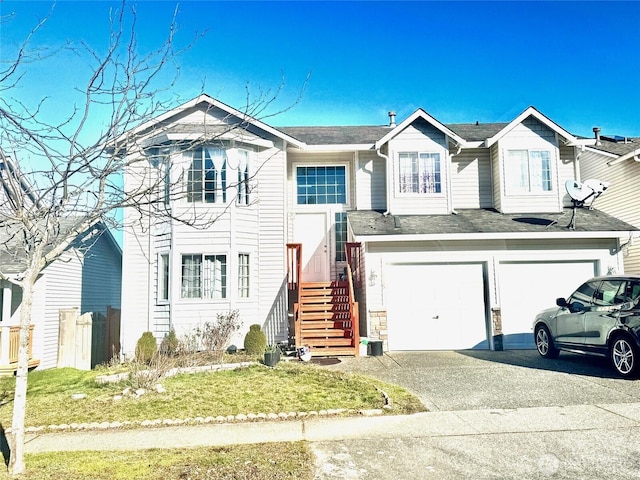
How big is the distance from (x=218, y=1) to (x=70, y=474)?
8450 millimetres

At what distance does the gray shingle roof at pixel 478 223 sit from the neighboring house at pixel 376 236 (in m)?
0.06

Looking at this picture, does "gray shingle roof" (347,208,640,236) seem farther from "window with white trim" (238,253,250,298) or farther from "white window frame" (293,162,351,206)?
"window with white trim" (238,253,250,298)

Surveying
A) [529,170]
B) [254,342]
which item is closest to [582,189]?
[529,170]

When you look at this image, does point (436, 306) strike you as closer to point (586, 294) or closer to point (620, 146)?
point (586, 294)

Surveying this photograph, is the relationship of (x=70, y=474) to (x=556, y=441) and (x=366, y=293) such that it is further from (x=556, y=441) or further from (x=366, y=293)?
(x=366, y=293)

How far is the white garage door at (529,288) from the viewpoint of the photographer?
12.4m

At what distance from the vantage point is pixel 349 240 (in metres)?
14.3

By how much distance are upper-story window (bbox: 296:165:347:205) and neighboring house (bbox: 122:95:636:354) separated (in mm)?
35

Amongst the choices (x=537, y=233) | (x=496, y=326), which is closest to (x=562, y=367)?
(x=496, y=326)

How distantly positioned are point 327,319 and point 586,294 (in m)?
→ 5.93

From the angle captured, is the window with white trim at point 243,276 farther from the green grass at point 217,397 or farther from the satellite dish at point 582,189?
the satellite dish at point 582,189

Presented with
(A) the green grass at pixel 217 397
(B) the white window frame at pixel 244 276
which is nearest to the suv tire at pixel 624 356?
(A) the green grass at pixel 217 397

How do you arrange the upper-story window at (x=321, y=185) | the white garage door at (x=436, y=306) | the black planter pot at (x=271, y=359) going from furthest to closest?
the upper-story window at (x=321, y=185) < the white garage door at (x=436, y=306) < the black planter pot at (x=271, y=359)

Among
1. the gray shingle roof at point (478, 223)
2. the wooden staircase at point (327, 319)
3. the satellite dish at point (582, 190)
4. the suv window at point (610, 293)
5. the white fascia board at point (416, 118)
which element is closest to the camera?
the suv window at point (610, 293)
